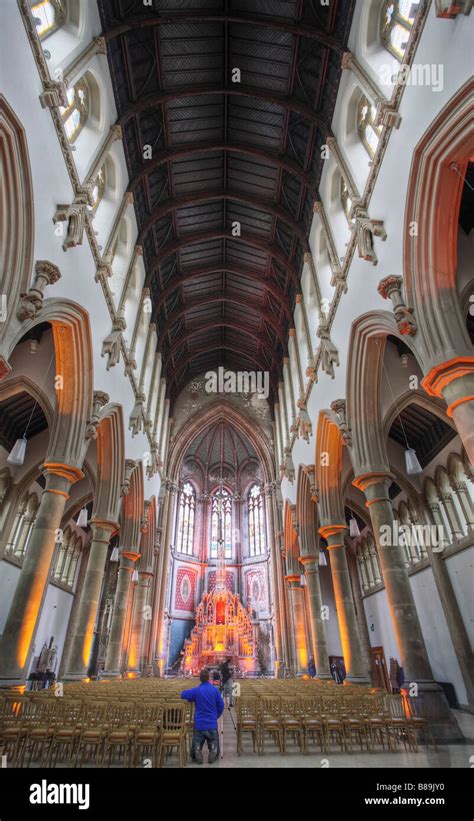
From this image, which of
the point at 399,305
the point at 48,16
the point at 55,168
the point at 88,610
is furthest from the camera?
the point at 88,610

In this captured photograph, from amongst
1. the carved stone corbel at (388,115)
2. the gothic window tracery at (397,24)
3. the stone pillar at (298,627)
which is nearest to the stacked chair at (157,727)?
the carved stone corbel at (388,115)

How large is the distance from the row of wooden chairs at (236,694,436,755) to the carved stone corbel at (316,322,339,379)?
8.68m

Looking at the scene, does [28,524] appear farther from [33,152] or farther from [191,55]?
[191,55]

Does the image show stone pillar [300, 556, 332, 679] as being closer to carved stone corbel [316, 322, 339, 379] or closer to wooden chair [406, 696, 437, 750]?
carved stone corbel [316, 322, 339, 379]

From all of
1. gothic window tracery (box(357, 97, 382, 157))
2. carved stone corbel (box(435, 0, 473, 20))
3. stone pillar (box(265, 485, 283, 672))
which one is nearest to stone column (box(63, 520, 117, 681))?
gothic window tracery (box(357, 97, 382, 157))

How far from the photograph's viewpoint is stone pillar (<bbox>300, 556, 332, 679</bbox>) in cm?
1597

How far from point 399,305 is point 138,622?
19237 mm

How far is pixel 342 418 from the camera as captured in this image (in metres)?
12.1

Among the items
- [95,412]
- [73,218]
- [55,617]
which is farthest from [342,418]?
[55,617]

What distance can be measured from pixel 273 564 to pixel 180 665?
833 cm

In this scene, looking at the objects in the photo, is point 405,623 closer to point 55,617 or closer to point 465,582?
point 465,582

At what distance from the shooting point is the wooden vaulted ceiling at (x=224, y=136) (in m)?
12.5
